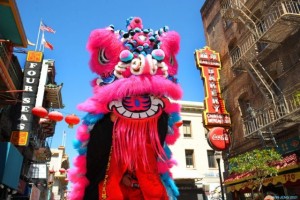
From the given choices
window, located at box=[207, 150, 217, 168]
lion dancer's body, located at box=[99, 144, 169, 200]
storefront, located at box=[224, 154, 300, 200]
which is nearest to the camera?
lion dancer's body, located at box=[99, 144, 169, 200]

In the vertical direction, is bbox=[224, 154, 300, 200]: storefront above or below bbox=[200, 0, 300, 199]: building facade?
below

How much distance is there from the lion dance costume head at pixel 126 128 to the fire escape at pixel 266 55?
29.1ft

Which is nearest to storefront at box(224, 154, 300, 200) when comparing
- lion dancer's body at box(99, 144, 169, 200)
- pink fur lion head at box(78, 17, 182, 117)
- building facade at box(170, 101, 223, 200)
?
lion dancer's body at box(99, 144, 169, 200)

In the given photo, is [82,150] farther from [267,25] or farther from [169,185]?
[267,25]

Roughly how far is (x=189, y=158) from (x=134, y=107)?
80.9 feet

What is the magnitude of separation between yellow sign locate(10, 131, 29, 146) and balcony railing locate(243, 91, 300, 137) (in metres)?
11.3

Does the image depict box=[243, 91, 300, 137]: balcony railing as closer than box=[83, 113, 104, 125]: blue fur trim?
No

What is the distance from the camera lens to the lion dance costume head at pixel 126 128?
3508mm

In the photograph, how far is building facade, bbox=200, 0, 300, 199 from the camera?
12133 millimetres

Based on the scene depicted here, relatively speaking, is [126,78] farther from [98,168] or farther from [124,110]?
[98,168]

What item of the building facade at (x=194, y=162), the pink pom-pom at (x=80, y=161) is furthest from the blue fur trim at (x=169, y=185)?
the building facade at (x=194, y=162)

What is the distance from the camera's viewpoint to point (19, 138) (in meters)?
14.3

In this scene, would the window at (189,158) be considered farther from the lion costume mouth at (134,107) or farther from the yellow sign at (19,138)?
the lion costume mouth at (134,107)

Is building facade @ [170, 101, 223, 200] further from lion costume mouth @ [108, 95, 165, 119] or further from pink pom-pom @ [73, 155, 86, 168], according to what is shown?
lion costume mouth @ [108, 95, 165, 119]
